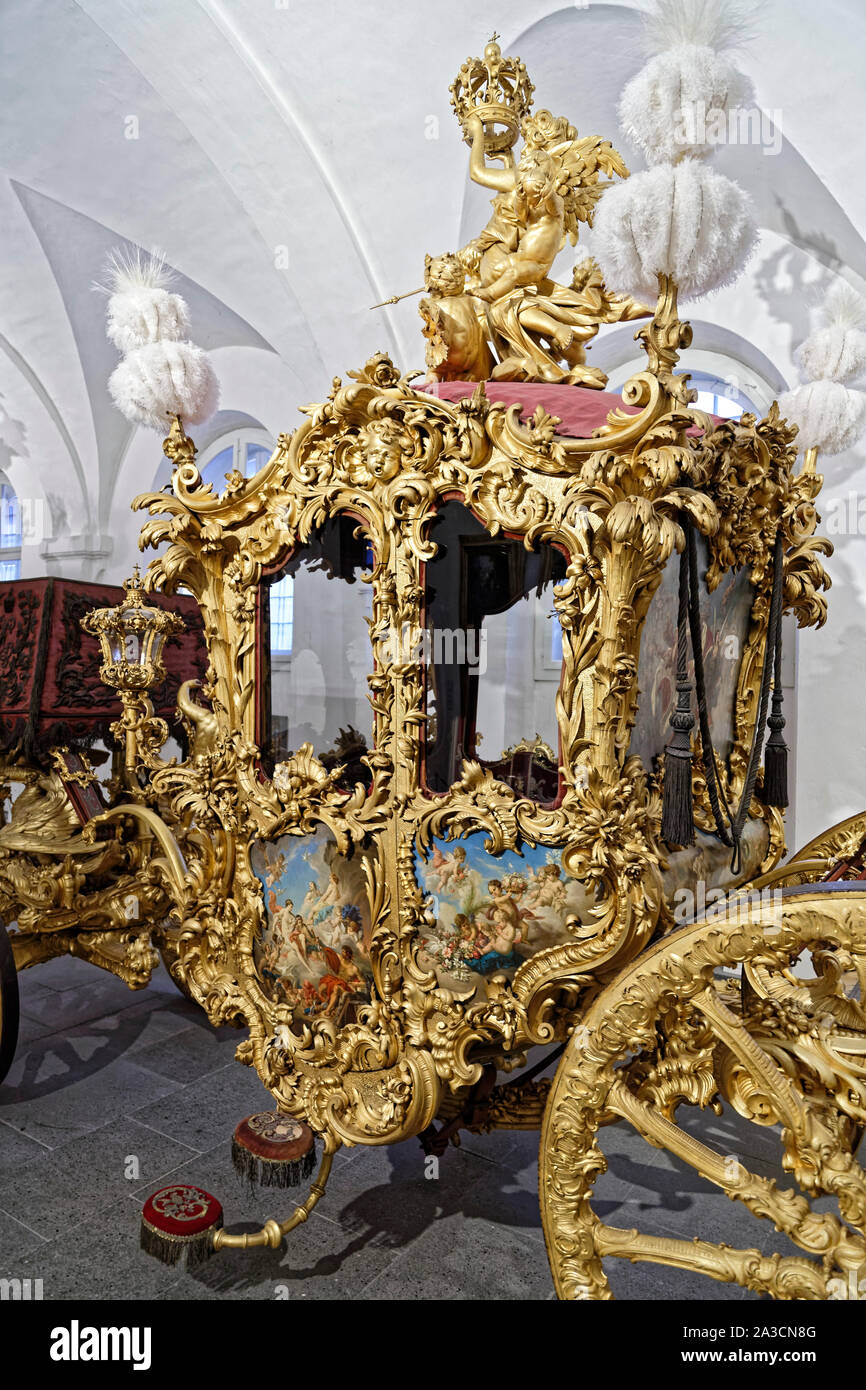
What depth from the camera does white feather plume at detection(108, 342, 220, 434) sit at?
147 inches

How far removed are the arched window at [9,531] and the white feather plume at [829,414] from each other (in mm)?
9743

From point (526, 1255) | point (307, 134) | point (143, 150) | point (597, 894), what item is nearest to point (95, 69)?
point (143, 150)

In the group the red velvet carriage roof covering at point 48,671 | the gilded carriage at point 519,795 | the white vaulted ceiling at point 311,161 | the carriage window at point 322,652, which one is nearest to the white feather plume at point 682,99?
the gilded carriage at point 519,795

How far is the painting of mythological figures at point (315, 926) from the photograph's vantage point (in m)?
2.17

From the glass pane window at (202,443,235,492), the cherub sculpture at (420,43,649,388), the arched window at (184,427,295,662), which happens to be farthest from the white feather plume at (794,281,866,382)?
the glass pane window at (202,443,235,492)

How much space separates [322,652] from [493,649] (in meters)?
0.48

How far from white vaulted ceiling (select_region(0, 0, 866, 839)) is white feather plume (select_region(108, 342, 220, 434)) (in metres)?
2.65

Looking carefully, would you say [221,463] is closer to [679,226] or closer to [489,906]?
[679,226]

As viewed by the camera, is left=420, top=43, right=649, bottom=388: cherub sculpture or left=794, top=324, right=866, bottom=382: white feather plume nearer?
left=420, top=43, right=649, bottom=388: cherub sculpture

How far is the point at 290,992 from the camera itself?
2.29m

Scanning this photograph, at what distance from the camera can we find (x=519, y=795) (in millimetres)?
1987

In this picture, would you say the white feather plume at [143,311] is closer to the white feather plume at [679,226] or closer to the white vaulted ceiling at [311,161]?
the white feather plume at [679,226]

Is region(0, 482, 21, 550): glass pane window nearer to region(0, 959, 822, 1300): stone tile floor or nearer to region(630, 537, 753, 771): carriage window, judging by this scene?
region(0, 959, 822, 1300): stone tile floor

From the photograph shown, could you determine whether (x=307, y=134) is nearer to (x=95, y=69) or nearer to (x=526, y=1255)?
(x=95, y=69)
